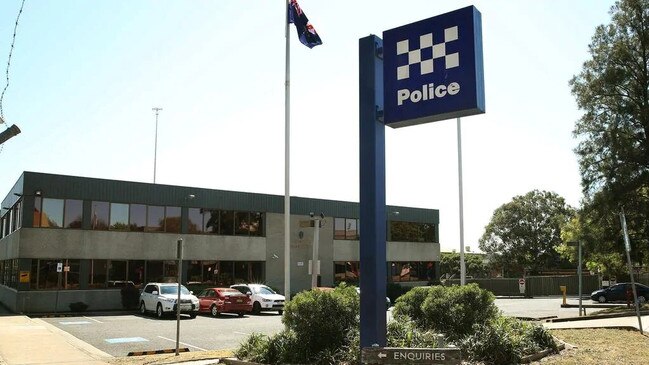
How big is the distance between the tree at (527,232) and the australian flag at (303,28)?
6229cm

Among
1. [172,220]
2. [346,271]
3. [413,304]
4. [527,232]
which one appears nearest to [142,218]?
[172,220]

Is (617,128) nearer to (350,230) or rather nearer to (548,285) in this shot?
(350,230)

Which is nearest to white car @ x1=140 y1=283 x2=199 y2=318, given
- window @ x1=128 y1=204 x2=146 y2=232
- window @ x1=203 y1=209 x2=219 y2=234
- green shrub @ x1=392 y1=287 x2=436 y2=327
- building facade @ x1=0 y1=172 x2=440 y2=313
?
building facade @ x1=0 y1=172 x2=440 y2=313

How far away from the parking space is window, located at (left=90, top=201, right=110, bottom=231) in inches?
235

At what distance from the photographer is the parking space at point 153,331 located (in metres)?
16.7

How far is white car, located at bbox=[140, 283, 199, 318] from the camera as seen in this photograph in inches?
1073

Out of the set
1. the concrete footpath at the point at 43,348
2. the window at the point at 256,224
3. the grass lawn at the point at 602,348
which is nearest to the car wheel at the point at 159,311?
the concrete footpath at the point at 43,348

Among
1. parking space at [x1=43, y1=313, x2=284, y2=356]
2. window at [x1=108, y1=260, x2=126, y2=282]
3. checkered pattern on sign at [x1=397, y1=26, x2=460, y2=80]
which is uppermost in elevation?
checkered pattern on sign at [x1=397, y1=26, x2=460, y2=80]

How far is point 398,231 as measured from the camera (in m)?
47.6

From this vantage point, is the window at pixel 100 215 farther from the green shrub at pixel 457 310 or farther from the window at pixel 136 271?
the green shrub at pixel 457 310

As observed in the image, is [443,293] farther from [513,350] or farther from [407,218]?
[407,218]

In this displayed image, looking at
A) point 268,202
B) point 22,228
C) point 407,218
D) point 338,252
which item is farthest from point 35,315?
point 407,218

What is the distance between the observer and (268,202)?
39594 mm

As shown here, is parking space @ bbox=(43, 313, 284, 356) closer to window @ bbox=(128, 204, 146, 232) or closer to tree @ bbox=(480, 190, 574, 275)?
window @ bbox=(128, 204, 146, 232)
